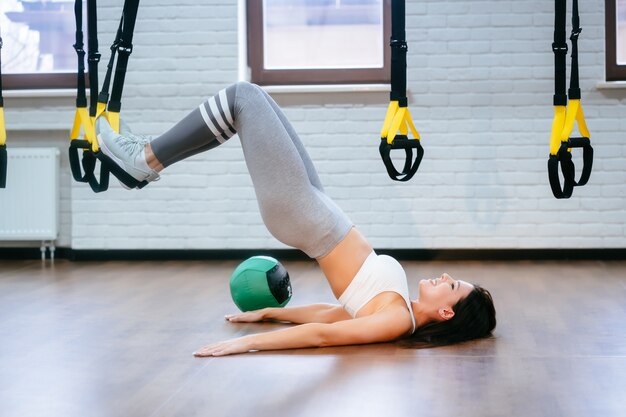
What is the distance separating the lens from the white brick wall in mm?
5734

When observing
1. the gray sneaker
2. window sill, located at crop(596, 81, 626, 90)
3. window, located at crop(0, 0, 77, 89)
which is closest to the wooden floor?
the gray sneaker

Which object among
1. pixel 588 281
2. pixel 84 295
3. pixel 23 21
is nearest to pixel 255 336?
pixel 84 295

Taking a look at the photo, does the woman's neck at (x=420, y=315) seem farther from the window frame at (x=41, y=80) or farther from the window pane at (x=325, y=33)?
the window frame at (x=41, y=80)

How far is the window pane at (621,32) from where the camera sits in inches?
227

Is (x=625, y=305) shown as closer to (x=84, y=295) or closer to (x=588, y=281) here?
(x=588, y=281)

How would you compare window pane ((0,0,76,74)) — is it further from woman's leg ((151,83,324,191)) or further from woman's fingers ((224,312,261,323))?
woman's leg ((151,83,324,191))

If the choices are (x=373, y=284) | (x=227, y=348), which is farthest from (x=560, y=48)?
(x=227, y=348)

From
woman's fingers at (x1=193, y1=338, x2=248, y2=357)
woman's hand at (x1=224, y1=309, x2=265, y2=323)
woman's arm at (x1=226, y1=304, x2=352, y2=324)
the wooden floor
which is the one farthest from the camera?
woman's hand at (x1=224, y1=309, x2=265, y2=323)

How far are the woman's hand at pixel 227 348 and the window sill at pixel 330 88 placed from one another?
3.24 m

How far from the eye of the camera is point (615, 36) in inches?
226

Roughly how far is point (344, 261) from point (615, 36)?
11.9ft

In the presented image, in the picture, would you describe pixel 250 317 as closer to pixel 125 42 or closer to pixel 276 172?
pixel 276 172

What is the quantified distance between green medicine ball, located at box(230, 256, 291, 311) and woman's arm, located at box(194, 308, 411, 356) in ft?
2.29

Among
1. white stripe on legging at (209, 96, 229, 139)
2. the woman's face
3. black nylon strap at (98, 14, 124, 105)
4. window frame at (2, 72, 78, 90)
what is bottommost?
the woman's face
